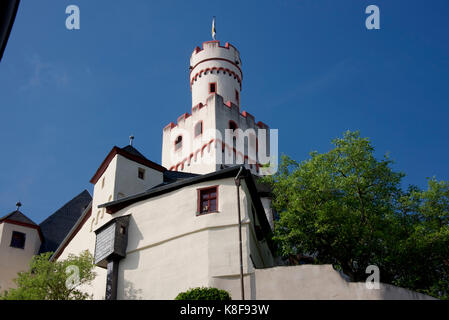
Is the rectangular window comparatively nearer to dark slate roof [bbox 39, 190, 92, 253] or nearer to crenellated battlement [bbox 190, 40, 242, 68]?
dark slate roof [bbox 39, 190, 92, 253]

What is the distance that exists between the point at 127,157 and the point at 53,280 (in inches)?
361

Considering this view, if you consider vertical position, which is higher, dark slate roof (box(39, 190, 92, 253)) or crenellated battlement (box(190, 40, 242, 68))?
crenellated battlement (box(190, 40, 242, 68))

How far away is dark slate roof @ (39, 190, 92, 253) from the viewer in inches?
1577

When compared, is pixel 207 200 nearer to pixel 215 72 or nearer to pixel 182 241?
pixel 182 241

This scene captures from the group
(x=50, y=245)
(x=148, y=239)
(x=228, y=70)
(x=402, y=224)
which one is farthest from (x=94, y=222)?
(x=228, y=70)

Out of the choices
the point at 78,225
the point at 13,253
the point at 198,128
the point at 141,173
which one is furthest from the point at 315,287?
the point at 198,128

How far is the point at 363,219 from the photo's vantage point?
23391 millimetres

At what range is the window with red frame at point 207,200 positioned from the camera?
76.1ft

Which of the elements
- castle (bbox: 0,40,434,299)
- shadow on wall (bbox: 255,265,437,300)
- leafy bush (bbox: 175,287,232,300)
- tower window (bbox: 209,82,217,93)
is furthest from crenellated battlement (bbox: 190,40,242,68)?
leafy bush (bbox: 175,287,232,300)

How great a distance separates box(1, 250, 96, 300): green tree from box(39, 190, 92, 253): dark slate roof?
54.7 feet

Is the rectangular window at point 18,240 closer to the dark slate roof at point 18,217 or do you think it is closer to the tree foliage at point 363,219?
the dark slate roof at point 18,217

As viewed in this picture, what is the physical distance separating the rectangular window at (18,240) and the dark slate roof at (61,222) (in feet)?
4.95

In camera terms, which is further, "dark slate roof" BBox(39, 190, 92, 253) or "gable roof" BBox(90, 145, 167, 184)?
"dark slate roof" BBox(39, 190, 92, 253)

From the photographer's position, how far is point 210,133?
50281 mm
